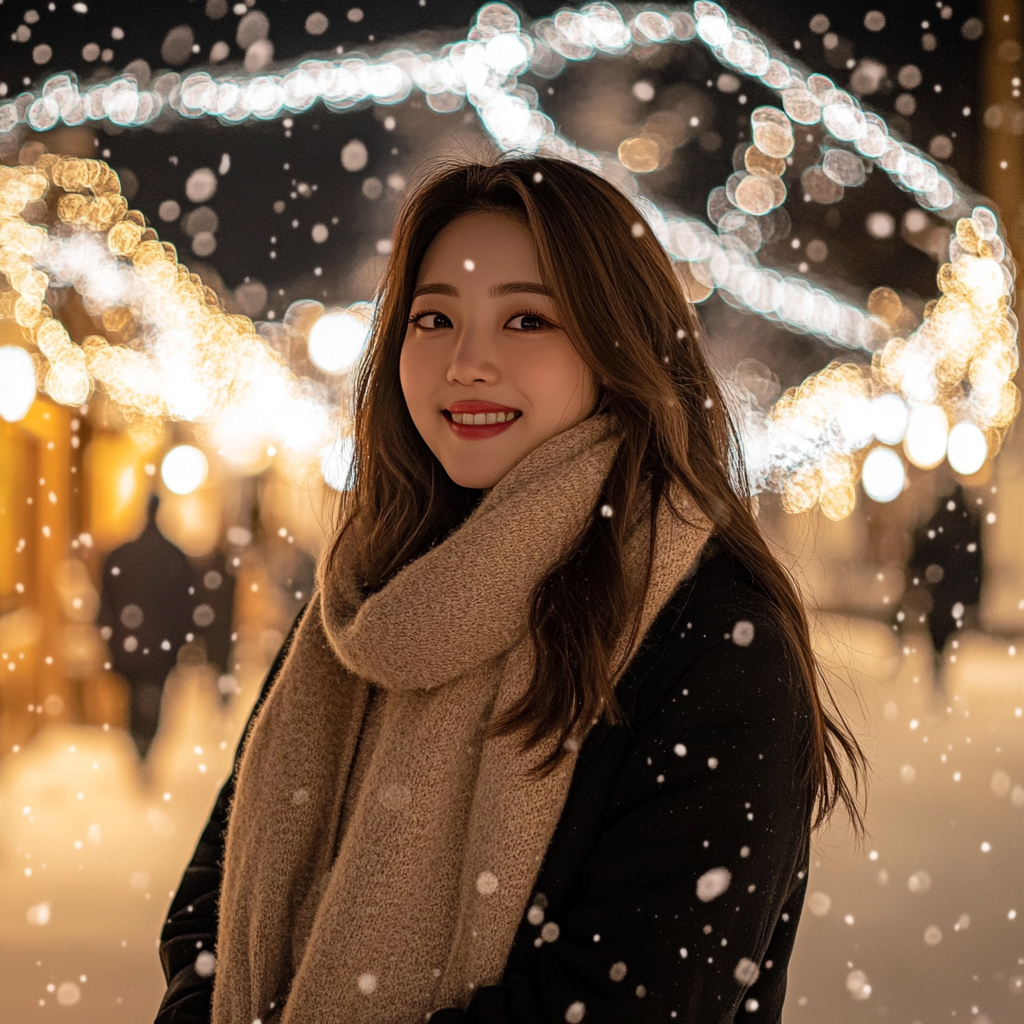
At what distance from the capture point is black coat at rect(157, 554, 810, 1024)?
0.81 m

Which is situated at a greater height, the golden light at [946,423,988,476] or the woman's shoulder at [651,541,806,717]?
the woman's shoulder at [651,541,806,717]

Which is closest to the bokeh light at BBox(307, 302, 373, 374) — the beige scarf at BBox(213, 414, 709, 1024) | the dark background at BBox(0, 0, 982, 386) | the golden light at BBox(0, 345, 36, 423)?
the dark background at BBox(0, 0, 982, 386)

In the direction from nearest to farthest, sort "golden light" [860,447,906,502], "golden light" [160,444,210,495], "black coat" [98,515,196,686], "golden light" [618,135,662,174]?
"golden light" [618,135,662,174] < "black coat" [98,515,196,686] < "golden light" [160,444,210,495] < "golden light" [860,447,906,502]

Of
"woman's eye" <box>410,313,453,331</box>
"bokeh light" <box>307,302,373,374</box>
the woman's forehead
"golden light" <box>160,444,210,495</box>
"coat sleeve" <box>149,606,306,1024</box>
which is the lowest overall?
"golden light" <box>160,444,210,495</box>

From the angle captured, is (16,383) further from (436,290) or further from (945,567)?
(945,567)

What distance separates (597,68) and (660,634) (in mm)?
2507

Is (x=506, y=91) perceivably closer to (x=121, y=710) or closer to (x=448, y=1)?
(x=448, y=1)

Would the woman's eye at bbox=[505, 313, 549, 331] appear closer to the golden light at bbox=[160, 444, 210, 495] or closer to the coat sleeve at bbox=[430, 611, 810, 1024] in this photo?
the coat sleeve at bbox=[430, 611, 810, 1024]

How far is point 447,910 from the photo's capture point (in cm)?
97

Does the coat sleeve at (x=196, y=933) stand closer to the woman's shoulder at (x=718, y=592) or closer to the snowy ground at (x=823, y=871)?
the woman's shoulder at (x=718, y=592)

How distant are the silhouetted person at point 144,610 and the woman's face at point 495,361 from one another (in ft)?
8.50

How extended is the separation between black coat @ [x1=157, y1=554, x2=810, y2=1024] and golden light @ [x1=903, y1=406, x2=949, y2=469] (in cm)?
303

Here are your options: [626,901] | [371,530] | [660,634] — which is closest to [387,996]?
[626,901]

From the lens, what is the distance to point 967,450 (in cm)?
351
